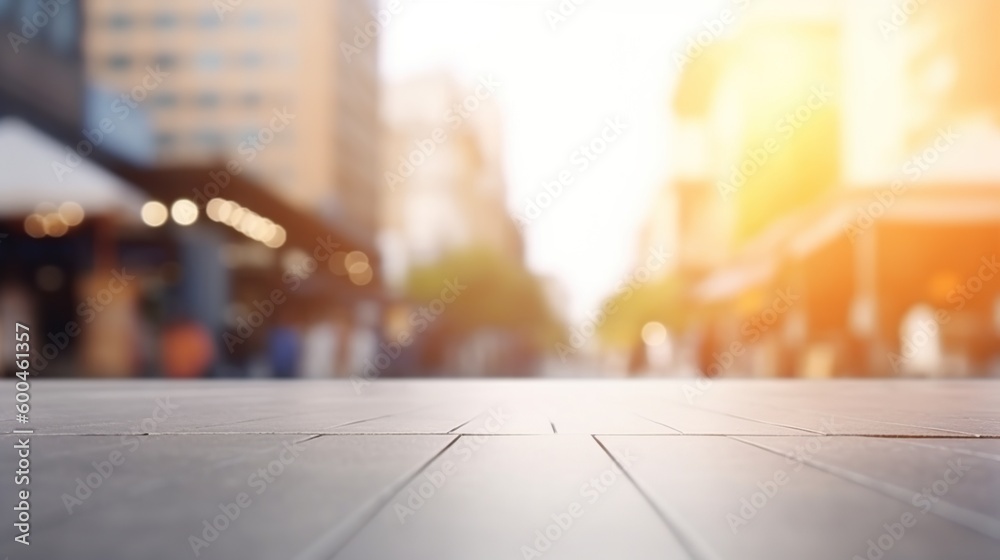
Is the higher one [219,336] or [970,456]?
[970,456]

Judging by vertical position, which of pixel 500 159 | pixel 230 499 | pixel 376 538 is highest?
pixel 376 538

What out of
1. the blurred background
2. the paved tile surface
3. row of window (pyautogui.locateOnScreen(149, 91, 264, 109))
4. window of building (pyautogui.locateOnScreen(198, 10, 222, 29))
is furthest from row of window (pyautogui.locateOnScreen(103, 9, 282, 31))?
the paved tile surface

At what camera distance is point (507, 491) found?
2387 mm

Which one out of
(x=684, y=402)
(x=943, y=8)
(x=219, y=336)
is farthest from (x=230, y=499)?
(x=219, y=336)

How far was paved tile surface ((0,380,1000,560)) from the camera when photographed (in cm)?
178

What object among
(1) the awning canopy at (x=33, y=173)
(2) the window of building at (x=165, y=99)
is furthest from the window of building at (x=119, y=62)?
(1) the awning canopy at (x=33, y=173)

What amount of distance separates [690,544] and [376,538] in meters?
0.64

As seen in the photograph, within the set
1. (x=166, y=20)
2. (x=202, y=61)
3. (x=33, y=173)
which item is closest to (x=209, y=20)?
(x=166, y=20)

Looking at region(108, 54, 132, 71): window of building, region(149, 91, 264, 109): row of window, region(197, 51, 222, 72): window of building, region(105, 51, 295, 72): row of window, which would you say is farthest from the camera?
region(108, 54, 132, 71): window of building

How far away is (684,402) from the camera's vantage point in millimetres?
A: 6684

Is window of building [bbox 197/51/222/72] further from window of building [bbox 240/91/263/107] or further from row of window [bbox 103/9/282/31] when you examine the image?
window of building [bbox 240/91/263/107]

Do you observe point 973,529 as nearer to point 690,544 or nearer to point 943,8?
point 690,544

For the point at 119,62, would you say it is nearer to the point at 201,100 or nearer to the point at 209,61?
the point at 209,61

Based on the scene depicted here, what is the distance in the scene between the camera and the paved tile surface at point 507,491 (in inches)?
70.0
